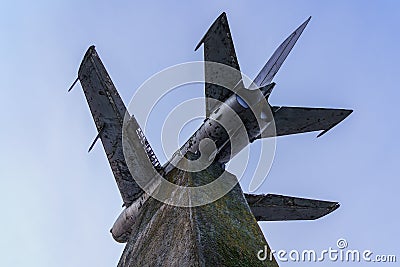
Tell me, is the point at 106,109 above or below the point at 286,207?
above

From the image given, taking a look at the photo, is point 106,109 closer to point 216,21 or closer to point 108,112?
point 108,112

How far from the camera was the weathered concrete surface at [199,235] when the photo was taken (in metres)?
5.80

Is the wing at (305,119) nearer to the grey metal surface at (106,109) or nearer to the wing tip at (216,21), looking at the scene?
the wing tip at (216,21)

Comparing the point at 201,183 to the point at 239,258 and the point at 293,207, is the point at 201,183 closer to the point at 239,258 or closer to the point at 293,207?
the point at 239,258

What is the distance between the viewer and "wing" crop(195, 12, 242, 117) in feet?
30.1

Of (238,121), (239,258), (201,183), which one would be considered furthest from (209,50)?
(239,258)

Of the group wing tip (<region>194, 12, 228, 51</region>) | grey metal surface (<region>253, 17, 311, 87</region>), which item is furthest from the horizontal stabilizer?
wing tip (<region>194, 12, 228, 51</region>)

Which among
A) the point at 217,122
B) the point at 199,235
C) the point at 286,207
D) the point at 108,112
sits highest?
the point at 108,112

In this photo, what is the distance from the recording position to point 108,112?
37.1ft

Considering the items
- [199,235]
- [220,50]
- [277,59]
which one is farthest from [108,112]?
[199,235]

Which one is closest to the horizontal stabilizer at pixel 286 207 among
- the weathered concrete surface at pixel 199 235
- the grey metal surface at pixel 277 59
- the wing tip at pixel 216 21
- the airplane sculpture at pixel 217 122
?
the airplane sculpture at pixel 217 122

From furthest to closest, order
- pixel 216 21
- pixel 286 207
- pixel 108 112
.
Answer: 1. pixel 108 112
2. pixel 286 207
3. pixel 216 21

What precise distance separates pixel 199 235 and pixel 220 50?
4.21 meters

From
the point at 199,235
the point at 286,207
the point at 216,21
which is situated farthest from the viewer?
the point at 286,207
